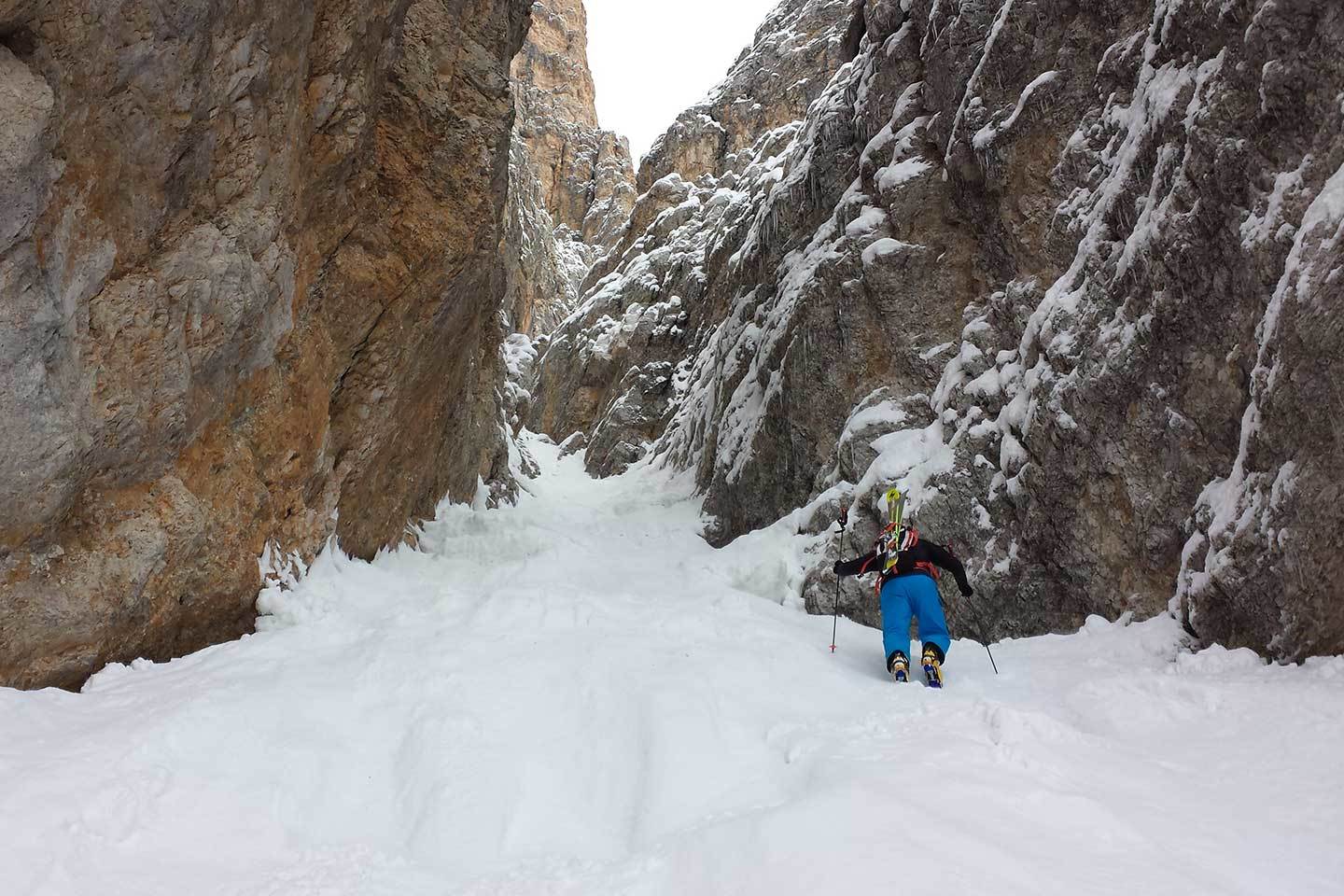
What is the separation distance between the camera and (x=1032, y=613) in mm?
8445

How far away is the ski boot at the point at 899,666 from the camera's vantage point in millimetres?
6734

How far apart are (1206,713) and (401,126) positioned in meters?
9.96

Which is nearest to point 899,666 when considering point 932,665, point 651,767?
point 932,665

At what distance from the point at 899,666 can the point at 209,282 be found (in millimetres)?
6803

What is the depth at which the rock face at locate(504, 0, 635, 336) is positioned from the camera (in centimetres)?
5672


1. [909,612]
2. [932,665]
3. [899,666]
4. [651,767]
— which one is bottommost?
[651,767]

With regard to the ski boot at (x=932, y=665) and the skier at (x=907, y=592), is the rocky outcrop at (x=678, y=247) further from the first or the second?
the ski boot at (x=932, y=665)

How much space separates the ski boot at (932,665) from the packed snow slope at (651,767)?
261 millimetres

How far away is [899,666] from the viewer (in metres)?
6.76

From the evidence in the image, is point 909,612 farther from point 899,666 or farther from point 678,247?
point 678,247

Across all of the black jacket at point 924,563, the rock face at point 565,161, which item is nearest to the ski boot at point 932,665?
the black jacket at point 924,563

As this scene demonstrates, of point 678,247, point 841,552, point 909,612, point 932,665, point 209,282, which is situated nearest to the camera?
point 209,282

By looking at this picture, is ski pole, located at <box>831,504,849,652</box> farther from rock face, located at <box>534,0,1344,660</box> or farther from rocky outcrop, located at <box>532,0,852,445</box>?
rocky outcrop, located at <box>532,0,852,445</box>

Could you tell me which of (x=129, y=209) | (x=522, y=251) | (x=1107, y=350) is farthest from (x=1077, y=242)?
(x=522, y=251)
